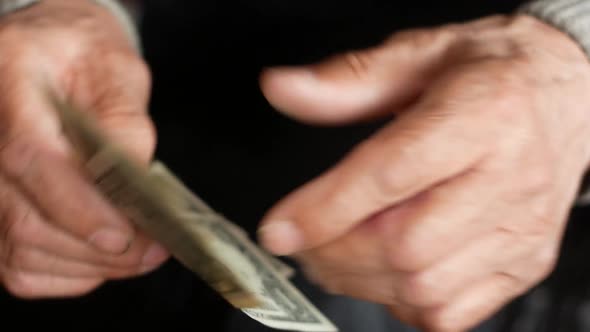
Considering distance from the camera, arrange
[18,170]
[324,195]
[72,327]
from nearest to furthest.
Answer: [324,195], [18,170], [72,327]

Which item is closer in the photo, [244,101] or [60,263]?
[60,263]

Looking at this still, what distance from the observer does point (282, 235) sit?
1.62ft

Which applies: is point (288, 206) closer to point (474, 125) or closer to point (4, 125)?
point (474, 125)

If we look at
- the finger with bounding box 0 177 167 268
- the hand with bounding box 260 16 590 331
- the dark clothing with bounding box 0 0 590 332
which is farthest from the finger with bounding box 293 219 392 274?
the dark clothing with bounding box 0 0 590 332

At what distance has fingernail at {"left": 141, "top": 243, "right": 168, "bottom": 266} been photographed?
0.70 meters

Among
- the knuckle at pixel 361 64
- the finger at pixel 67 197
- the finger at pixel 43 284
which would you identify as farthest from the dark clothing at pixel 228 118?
the knuckle at pixel 361 64

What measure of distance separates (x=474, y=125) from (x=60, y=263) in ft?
1.58

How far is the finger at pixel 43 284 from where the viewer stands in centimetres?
77

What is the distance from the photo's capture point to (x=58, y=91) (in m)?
0.71

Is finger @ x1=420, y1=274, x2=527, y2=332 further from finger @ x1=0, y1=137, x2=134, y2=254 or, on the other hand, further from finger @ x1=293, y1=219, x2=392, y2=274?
finger @ x1=0, y1=137, x2=134, y2=254

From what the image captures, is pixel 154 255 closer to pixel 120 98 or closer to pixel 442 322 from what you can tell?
pixel 120 98

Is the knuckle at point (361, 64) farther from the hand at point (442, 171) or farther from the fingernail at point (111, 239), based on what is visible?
the fingernail at point (111, 239)

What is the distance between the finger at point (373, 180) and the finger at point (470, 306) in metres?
0.13

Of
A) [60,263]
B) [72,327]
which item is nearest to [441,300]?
[60,263]
